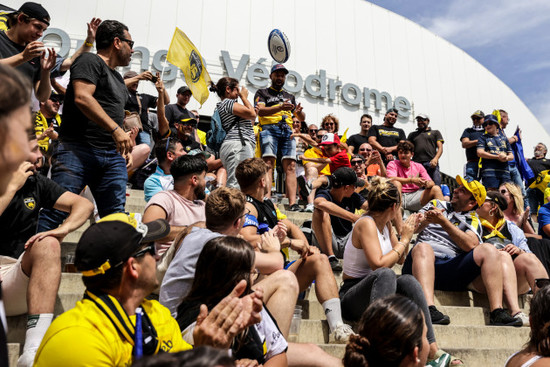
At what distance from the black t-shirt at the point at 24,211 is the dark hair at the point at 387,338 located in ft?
6.81

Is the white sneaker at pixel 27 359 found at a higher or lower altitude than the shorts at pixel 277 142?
lower

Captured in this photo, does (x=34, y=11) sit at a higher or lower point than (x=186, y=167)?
higher

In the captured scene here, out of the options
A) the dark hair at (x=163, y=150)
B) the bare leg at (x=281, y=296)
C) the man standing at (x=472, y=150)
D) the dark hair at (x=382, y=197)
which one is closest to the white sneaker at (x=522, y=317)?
the dark hair at (x=382, y=197)

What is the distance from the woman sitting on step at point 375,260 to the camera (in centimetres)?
321

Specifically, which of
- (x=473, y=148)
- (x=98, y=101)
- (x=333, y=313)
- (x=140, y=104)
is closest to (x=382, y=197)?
(x=333, y=313)

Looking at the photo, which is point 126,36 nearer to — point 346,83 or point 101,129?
point 101,129

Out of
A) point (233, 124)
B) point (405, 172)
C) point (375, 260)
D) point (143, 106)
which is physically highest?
point (143, 106)

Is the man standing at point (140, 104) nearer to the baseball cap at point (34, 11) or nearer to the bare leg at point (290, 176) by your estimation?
the bare leg at point (290, 176)

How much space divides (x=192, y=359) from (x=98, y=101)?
9.81ft

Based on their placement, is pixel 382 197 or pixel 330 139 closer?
pixel 382 197

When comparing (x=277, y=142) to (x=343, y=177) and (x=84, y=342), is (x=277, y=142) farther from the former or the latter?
(x=84, y=342)

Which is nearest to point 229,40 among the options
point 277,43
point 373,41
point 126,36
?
point 373,41

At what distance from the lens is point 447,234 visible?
14.8 ft

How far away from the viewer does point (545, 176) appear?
8.05 metres
